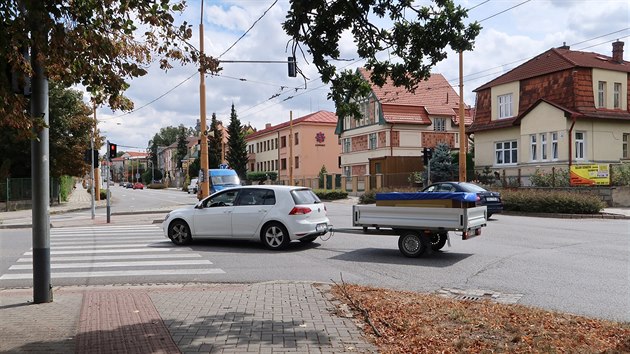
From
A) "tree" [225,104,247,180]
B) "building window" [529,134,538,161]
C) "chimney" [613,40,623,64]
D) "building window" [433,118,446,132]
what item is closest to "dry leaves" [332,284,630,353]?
"building window" [529,134,538,161]

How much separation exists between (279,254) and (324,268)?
2.04 meters

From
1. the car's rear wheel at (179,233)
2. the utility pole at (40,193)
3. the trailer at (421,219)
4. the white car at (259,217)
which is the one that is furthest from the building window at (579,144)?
the utility pole at (40,193)

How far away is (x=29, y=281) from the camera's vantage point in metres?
9.47

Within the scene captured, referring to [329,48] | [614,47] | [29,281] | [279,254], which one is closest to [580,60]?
[614,47]

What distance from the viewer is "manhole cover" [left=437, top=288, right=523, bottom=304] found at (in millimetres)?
7512

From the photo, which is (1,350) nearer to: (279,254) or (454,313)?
(454,313)

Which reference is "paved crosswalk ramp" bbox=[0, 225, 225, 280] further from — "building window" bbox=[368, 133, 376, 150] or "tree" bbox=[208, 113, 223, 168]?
"tree" bbox=[208, 113, 223, 168]

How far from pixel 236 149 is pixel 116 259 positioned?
213 feet

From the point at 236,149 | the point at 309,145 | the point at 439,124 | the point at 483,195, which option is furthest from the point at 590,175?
the point at 236,149

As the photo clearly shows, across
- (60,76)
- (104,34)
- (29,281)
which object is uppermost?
(104,34)

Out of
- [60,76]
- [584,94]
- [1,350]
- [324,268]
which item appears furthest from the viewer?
[584,94]

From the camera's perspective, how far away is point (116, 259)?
11719mm

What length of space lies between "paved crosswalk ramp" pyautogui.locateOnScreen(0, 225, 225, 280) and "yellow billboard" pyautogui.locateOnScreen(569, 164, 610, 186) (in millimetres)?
20318

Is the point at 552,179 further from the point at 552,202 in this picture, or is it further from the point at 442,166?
the point at 442,166
